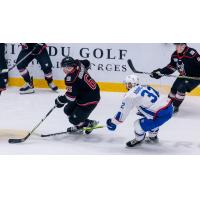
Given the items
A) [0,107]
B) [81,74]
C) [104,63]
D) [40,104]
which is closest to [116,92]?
[104,63]

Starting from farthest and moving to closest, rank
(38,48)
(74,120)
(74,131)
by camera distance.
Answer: (38,48) → (74,131) → (74,120)

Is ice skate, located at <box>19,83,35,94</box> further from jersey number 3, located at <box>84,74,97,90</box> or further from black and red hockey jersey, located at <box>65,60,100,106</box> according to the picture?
jersey number 3, located at <box>84,74,97,90</box>

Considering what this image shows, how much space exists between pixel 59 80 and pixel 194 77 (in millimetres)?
1774

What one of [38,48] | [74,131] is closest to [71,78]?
[74,131]

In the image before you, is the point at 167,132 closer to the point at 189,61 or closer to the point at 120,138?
the point at 120,138

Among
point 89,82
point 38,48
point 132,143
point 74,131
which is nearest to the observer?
point 132,143

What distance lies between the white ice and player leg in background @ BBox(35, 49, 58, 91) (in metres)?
0.16

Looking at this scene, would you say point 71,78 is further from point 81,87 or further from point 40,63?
point 40,63

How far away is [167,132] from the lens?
201 inches

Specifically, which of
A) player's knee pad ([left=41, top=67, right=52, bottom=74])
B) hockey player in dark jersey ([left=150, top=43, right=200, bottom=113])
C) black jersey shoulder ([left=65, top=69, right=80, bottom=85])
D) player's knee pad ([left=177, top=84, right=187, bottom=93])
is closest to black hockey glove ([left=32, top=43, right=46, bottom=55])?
player's knee pad ([left=41, top=67, right=52, bottom=74])

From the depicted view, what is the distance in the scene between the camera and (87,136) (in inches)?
196

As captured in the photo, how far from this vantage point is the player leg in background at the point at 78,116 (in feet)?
15.9

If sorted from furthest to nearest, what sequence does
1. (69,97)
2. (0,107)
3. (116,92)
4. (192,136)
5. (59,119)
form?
1. (116,92)
2. (0,107)
3. (59,119)
4. (192,136)
5. (69,97)

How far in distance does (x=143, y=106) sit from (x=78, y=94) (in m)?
0.64
